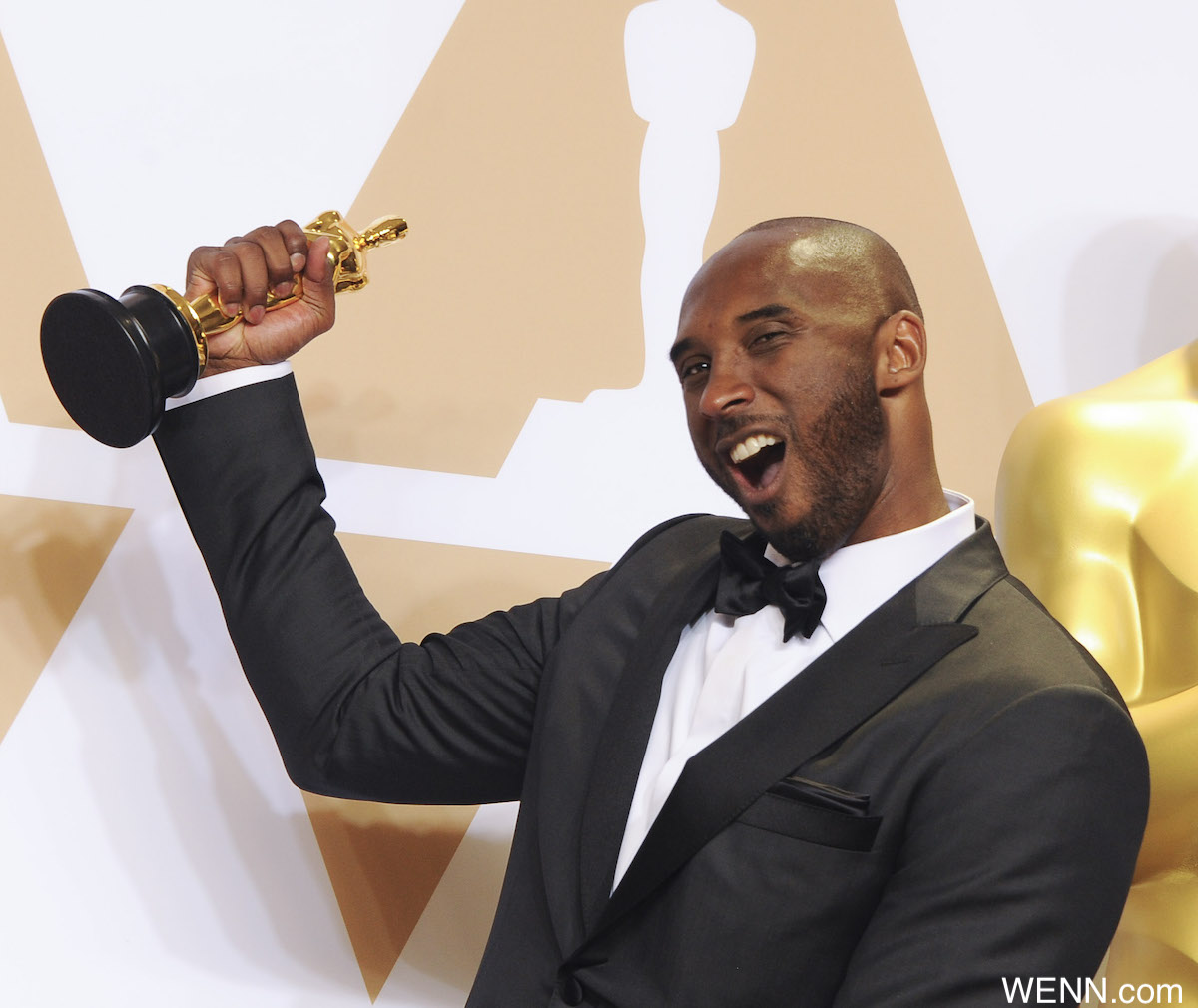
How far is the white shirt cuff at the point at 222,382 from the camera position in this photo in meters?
1.51

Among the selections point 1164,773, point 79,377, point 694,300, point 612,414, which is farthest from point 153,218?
point 1164,773

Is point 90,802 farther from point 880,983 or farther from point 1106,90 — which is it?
point 1106,90

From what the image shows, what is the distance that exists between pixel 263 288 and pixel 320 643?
389 millimetres

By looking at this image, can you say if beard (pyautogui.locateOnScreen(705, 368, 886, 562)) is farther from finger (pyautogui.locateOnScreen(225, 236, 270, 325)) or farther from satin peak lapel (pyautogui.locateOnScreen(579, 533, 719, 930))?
finger (pyautogui.locateOnScreen(225, 236, 270, 325))

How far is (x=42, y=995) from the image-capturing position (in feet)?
5.63

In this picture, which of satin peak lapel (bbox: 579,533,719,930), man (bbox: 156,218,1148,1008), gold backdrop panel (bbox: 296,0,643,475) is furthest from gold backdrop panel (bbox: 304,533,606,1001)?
satin peak lapel (bbox: 579,533,719,930)

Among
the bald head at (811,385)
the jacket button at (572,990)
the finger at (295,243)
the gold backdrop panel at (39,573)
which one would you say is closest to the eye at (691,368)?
the bald head at (811,385)

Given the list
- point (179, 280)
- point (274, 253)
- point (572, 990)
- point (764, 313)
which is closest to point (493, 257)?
point (179, 280)

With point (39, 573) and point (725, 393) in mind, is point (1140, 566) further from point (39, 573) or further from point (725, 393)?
point (39, 573)

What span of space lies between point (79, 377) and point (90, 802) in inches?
24.6

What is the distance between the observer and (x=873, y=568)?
145 cm

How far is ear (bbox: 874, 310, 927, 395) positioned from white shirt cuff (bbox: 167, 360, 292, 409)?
657 millimetres

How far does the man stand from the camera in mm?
1259

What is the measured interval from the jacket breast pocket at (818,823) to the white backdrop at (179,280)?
27.9 inches
